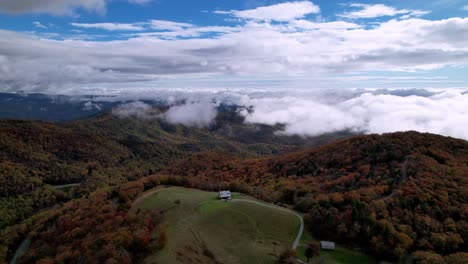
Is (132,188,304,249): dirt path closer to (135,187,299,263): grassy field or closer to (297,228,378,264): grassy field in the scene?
(135,187,299,263): grassy field

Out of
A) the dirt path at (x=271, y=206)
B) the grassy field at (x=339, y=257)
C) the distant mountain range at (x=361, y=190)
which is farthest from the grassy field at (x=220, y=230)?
the distant mountain range at (x=361, y=190)

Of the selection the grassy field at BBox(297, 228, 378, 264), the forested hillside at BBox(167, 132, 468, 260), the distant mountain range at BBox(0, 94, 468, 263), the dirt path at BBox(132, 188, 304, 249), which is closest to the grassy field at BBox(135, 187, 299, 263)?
the dirt path at BBox(132, 188, 304, 249)

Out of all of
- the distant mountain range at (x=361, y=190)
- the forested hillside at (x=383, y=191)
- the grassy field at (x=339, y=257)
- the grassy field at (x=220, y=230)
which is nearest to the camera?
the grassy field at (x=220, y=230)

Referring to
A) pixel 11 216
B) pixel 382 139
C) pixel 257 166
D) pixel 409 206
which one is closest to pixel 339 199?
pixel 409 206

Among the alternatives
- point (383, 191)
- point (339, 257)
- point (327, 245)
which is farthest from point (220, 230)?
point (383, 191)

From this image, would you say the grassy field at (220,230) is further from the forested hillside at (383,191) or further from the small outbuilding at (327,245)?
the forested hillside at (383,191)

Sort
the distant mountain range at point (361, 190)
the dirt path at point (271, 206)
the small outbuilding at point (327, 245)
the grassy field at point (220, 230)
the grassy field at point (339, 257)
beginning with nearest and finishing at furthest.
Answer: the grassy field at point (220, 230)
the grassy field at point (339, 257)
the small outbuilding at point (327, 245)
the distant mountain range at point (361, 190)
the dirt path at point (271, 206)
